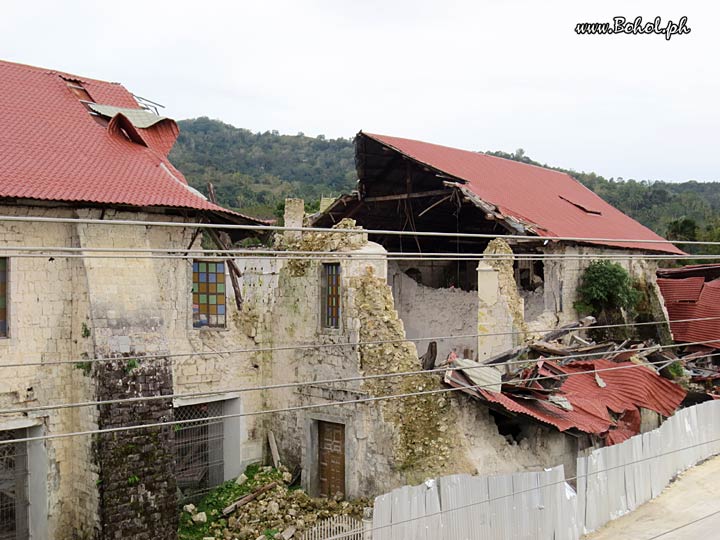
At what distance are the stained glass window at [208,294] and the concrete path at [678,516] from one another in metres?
8.52

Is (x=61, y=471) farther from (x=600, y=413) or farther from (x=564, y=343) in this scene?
(x=564, y=343)

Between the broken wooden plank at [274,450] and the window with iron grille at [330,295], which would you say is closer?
the window with iron grille at [330,295]

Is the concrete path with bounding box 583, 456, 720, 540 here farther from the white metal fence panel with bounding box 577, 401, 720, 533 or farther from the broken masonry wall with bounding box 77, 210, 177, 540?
the broken masonry wall with bounding box 77, 210, 177, 540

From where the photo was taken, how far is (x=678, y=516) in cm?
1306

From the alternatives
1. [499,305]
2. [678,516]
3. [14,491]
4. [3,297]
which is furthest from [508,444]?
[3,297]

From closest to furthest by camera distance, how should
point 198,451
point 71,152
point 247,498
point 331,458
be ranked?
1. point 71,152
2. point 247,498
3. point 331,458
4. point 198,451

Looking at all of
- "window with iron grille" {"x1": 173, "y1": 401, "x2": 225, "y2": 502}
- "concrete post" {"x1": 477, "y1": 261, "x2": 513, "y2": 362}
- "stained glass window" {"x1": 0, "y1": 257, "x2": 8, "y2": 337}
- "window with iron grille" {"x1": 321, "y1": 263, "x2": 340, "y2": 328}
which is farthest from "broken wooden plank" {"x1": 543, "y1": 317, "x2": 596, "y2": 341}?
"stained glass window" {"x1": 0, "y1": 257, "x2": 8, "y2": 337}

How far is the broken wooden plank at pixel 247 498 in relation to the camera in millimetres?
14431

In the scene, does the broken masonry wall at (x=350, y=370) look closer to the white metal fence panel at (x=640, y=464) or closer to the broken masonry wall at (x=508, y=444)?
the broken masonry wall at (x=508, y=444)

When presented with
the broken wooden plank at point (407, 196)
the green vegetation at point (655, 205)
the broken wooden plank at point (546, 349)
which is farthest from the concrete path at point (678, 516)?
the green vegetation at point (655, 205)

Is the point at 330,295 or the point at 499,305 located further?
the point at 499,305

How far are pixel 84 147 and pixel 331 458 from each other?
804 centimetres

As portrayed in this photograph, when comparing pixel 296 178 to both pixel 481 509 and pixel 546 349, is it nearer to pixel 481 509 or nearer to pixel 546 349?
pixel 546 349

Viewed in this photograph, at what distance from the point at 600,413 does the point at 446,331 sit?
6.81 metres
